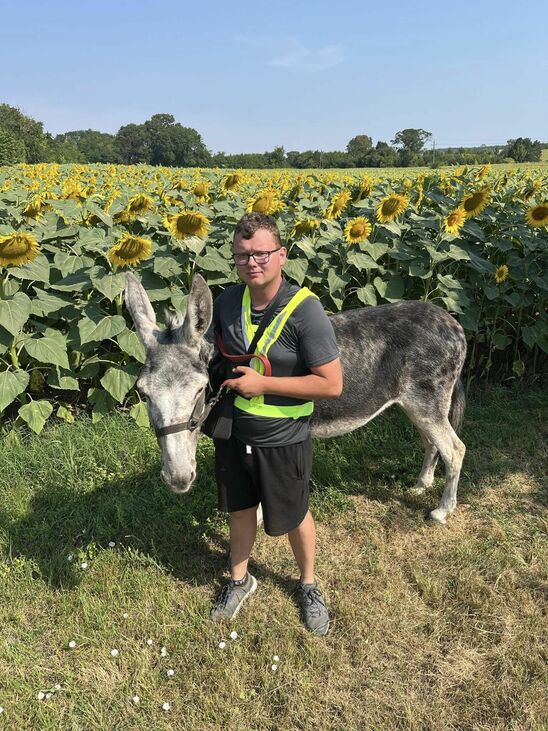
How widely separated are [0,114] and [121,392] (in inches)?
2896

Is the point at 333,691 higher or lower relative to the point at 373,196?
lower

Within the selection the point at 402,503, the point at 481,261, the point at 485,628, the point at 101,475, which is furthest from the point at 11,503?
the point at 481,261

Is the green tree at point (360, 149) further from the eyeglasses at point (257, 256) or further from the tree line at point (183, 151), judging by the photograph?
the eyeglasses at point (257, 256)

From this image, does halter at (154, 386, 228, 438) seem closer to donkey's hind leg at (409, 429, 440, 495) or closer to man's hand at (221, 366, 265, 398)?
man's hand at (221, 366, 265, 398)

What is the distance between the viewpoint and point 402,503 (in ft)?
15.5

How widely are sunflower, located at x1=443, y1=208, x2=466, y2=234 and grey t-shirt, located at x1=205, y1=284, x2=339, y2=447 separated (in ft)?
11.4

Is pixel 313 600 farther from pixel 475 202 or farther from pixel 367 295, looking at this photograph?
pixel 475 202

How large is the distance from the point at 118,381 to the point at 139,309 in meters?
2.60

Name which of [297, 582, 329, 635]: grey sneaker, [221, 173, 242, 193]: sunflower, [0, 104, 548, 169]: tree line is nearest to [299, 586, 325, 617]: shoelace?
[297, 582, 329, 635]: grey sneaker

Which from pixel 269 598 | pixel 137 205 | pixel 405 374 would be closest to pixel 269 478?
pixel 269 598

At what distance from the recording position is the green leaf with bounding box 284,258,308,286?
561 cm

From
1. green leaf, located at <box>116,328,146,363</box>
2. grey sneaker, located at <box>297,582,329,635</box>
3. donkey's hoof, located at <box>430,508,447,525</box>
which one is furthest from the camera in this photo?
green leaf, located at <box>116,328,146,363</box>

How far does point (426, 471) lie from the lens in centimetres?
483

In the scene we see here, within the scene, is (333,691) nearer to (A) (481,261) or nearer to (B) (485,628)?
(B) (485,628)
